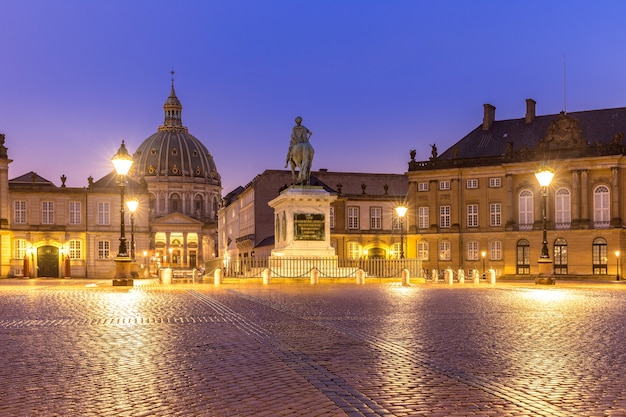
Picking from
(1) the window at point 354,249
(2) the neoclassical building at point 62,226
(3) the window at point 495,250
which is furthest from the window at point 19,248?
(3) the window at point 495,250

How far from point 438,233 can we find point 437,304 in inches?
2168

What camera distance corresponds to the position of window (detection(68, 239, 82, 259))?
79.4 metres

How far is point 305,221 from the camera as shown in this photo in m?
39.5

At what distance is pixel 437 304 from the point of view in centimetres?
2289

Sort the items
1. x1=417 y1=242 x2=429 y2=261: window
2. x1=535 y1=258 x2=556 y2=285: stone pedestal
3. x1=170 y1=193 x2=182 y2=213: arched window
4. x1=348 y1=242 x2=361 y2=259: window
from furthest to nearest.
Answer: x1=170 y1=193 x2=182 y2=213: arched window < x1=348 y1=242 x2=361 y2=259: window < x1=417 y1=242 x2=429 y2=261: window < x1=535 y1=258 x2=556 y2=285: stone pedestal

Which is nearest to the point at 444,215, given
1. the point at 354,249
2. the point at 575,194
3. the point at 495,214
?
the point at 495,214

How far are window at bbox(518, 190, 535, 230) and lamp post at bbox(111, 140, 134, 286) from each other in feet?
154

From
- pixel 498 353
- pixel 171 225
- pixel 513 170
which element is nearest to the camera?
pixel 498 353

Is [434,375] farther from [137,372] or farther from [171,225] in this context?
[171,225]

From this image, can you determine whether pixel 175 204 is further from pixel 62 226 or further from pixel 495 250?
pixel 495 250

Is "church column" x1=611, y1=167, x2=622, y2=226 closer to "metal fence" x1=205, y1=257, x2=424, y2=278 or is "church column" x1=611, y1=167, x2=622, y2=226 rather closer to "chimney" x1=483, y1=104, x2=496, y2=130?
"chimney" x1=483, y1=104, x2=496, y2=130

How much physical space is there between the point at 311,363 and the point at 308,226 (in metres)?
28.9

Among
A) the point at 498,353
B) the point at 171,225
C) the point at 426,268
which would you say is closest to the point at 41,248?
the point at 426,268

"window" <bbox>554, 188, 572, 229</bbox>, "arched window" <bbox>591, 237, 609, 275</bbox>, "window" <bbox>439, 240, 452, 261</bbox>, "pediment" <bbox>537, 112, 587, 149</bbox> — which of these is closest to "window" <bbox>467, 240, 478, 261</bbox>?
"window" <bbox>439, 240, 452, 261</bbox>
